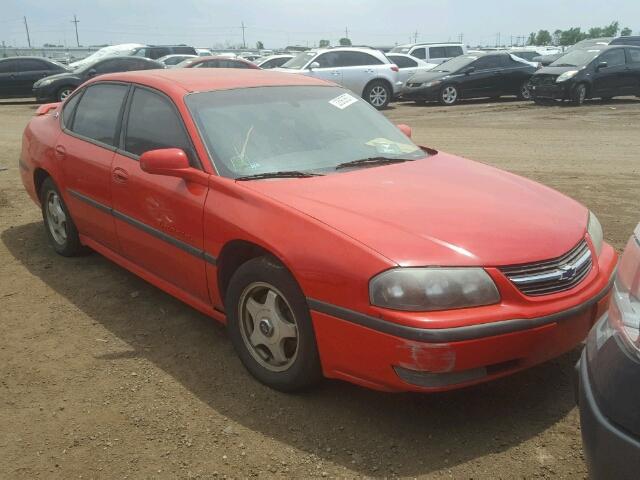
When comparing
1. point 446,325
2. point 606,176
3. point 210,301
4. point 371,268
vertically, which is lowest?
point 606,176

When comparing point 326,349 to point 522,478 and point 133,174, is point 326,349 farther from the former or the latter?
point 133,174

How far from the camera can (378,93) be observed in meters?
17.2

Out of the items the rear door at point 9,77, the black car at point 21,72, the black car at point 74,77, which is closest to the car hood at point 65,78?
the black car at point 74,77

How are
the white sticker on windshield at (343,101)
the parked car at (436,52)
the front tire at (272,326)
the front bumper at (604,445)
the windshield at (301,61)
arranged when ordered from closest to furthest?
the front bumper at (604,445) → the front tire at (272,326) → the white sticker on windshield at (343,101) → the windshield at (301,61) → the parked car at (436,52)

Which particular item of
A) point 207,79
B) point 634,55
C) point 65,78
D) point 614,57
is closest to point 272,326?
point 207,79

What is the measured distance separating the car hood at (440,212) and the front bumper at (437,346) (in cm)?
27

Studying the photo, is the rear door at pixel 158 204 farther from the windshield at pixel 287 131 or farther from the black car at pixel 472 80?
the black car at pixel 472 80

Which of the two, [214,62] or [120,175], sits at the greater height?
[214,62]

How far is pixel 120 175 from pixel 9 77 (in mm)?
18770

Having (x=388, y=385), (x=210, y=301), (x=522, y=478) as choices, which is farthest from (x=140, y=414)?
(x=522, y=478)

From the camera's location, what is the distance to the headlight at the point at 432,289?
2.50 m

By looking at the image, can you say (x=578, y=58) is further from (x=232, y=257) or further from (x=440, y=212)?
(x=232, y=257)

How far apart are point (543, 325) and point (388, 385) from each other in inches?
26.6

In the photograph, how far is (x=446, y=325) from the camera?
2.45 meters
